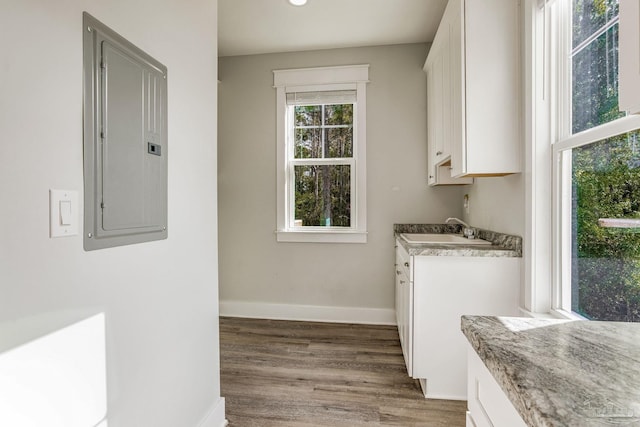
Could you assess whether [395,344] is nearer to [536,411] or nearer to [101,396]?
[101,396]

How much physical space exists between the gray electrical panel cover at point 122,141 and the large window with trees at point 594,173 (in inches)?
66.2

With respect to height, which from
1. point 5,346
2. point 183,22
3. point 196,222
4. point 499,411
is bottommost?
point 499,411

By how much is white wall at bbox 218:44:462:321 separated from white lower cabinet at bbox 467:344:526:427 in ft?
8.75

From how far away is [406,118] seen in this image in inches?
137

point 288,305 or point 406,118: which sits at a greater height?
point 406,118

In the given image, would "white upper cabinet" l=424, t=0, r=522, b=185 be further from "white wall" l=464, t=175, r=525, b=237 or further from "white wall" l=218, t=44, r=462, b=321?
"white wall" l=218, t=44, r=462, b=321

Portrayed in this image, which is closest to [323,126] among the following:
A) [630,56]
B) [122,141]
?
[122,141]

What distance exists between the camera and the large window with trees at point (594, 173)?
127cm

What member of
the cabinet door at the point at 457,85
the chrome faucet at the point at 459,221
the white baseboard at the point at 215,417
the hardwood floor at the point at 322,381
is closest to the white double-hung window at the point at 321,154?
the chrome faucet at the point at 459,221

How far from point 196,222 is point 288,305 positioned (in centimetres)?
223

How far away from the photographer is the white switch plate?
866mm

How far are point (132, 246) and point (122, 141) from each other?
0.35 metres

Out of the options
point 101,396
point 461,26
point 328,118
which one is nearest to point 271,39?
point 328,118

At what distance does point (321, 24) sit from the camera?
10.2 ft
